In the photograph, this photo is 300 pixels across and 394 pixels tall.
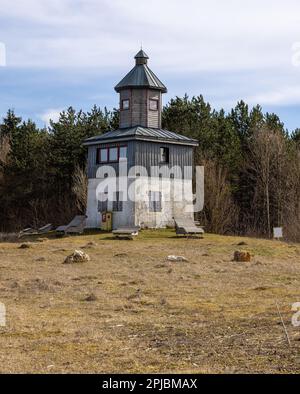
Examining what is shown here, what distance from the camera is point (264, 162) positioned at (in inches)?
2421

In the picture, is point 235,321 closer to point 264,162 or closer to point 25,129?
point 264,162

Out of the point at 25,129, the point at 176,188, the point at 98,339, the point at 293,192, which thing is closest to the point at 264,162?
the point at 293,192

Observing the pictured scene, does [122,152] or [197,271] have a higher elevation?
[122,152]

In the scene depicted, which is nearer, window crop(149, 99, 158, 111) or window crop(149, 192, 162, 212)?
window crop(149, 192, 162, 212)

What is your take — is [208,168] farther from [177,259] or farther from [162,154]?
[177,259]

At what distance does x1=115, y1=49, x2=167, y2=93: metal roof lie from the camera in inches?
2057

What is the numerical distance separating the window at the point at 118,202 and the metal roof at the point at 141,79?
8.29 m

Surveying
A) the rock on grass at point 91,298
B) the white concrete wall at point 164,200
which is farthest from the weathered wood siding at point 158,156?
the rock on grass at point 91,298

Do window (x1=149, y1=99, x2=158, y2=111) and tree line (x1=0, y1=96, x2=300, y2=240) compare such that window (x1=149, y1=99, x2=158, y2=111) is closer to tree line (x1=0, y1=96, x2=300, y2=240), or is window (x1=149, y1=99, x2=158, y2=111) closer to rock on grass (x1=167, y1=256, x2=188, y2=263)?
tree line (x1=0, y1=96, x2=300, y2=240)

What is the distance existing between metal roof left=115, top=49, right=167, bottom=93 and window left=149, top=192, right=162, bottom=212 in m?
8.27

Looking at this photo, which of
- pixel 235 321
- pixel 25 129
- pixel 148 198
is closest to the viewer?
pixel 235 321

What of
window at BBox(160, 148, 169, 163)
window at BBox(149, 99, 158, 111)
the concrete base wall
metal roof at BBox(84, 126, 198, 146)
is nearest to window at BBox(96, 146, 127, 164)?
metal roof at BBox(84, 126, 198, 146)

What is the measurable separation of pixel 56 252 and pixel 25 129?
3972cm

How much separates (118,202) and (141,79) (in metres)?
9.62
